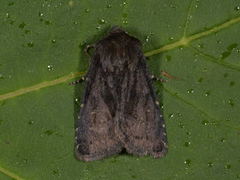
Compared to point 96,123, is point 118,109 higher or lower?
higher

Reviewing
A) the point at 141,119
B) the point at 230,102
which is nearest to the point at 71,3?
the point at 141,119

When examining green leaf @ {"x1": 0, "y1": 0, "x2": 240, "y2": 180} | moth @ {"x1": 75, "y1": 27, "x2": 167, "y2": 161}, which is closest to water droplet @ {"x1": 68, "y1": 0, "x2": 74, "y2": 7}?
green leaf @ {"x1": 0, "y1": 0, "x2": 240, "y2": 180}

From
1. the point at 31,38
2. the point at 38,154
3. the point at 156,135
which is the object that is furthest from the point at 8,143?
the point at 156,135

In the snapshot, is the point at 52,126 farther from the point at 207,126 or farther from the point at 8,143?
the point at 207,126

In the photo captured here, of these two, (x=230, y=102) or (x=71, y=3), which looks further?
(x=230, y=102)

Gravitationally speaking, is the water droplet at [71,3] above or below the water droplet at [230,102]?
above

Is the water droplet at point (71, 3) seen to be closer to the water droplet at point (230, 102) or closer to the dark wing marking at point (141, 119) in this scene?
the dark wing marking at point (141, 119)

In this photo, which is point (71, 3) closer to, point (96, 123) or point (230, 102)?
point (96, 123)

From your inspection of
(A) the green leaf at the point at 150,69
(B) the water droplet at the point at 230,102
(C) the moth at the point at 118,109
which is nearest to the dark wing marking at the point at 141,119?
(C) the moth at the point at 118,109
